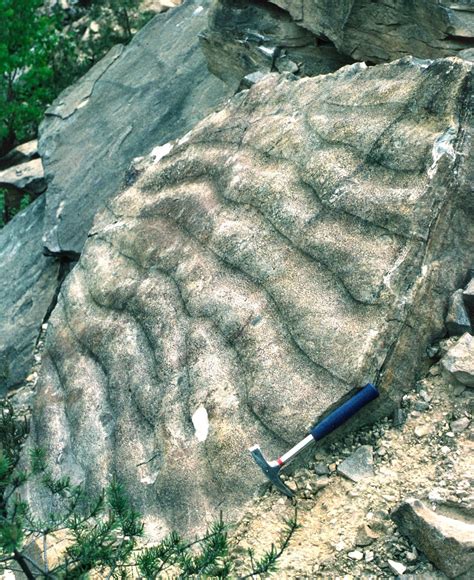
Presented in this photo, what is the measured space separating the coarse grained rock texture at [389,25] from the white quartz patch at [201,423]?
84.7 inches

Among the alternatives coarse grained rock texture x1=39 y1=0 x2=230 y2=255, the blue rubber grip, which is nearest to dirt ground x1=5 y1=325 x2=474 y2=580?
the blue rubber grip

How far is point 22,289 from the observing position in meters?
5.69

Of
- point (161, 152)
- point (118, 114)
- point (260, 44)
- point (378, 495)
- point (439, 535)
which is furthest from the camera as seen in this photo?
point (118, 114)

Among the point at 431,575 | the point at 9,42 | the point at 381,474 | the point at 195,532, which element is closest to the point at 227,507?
the point at 195,532

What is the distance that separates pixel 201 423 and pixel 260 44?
2688 millimetres

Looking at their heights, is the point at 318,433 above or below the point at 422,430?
above

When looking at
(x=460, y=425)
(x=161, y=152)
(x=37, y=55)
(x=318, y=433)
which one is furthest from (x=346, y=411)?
(x=37, y=55)

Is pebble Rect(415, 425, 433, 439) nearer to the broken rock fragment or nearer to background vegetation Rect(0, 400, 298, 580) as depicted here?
the broken rock fragment

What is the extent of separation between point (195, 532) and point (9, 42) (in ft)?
20.7

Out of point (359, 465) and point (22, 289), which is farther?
point (22, 289)

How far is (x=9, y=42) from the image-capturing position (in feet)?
26.9

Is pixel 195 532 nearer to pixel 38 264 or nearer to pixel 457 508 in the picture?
pixel 457 508

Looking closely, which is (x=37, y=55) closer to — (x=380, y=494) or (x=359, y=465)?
(x=359, y=465)

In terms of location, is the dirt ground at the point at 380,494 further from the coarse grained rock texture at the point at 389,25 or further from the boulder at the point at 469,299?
the coarse grained rock texture at the point at 389,25
